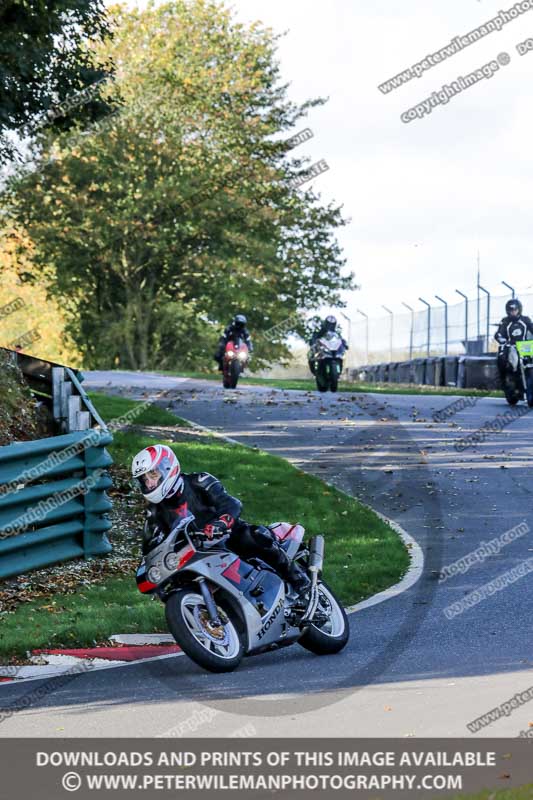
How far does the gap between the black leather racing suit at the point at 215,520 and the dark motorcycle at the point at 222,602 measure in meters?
0.07

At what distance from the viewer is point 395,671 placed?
8.66 metres

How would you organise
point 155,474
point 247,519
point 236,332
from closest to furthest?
1. point 155,474
2. point 247,519
3. point 236,332

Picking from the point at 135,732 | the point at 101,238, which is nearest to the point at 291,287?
the point at 101,238

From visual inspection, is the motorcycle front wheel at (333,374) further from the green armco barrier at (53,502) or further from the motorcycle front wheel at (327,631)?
the motorcycle front wheel at (327,631)

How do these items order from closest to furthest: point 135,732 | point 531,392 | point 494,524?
1. point 135,732
2. point 494,524
3. point 531,392

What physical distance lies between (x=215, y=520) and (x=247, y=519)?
6.36m

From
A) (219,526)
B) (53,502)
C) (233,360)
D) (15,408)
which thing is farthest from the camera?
(233,360)

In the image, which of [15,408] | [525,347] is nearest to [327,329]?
[525,347]

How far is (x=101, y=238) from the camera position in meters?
54.0

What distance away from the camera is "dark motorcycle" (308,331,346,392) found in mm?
30531

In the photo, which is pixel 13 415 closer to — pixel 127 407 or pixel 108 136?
pixel 127 407

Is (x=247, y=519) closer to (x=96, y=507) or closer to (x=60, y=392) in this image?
(x=96, y=507)
